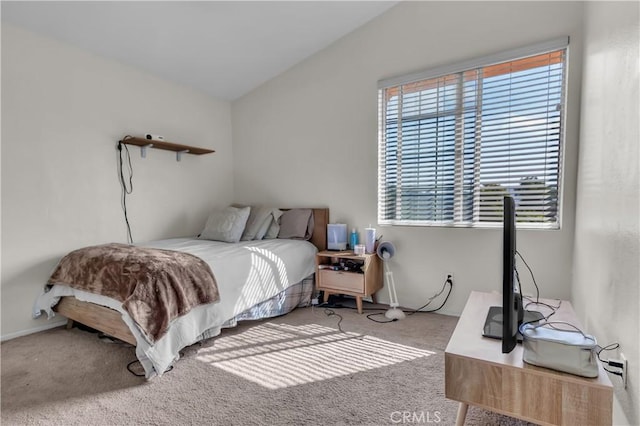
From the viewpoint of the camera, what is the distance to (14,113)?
2492 millimetres

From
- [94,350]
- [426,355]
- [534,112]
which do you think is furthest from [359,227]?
[94,350]

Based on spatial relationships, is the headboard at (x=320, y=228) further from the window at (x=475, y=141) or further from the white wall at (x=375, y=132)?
the window at (x=475, y=141)

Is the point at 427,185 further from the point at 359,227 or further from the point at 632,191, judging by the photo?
the point at 632,191

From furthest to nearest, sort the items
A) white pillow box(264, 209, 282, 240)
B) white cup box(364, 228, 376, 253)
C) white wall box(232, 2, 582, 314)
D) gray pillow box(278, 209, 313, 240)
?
white pillow box(264, 209, 282, 240) < gray pillow box(278, 209, 313, 240) < white cup box(364, 228, 376, 253) < white wall box(232, 2, 582, 314)

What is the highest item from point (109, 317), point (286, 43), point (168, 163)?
point (286, 43)

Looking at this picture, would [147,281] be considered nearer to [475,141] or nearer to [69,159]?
[69,159]

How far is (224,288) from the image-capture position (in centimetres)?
236

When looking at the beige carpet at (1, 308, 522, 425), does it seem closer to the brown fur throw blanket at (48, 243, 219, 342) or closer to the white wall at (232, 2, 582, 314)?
the brown fur throw blanket at (48, 243, 219, 342)

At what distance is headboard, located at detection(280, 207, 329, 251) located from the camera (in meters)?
3.49

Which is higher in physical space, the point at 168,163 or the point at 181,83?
the point at 181,83

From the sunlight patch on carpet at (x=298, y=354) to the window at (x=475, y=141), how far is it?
1297 millimetres

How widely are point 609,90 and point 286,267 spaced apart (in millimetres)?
2557

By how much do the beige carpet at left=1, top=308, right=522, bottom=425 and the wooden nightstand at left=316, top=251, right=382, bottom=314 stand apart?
0.43 m

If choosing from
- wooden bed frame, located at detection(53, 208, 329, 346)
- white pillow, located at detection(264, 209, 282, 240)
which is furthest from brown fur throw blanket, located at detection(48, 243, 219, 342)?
white pillow, located at detection(264, 209, 282, 240)
